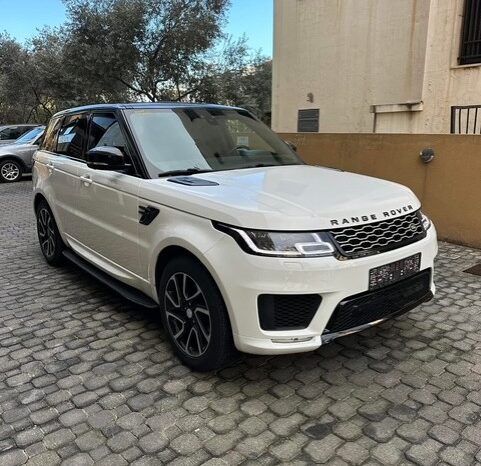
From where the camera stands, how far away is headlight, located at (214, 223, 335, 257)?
8.63 ft

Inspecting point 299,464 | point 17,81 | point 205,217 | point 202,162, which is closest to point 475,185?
point 202,162

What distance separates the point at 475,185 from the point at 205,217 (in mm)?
4302

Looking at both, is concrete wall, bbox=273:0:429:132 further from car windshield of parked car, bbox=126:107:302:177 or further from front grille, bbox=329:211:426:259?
front grille, bbox=329:211:426:259

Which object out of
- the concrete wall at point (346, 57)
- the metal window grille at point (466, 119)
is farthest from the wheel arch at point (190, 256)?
the concrete wall at point (346, 57)

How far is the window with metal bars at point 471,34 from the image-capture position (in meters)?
8.08

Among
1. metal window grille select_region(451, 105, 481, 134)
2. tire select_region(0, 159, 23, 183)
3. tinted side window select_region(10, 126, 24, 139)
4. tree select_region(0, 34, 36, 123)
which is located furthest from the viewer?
tree select_region(0, 34, 36, 123)

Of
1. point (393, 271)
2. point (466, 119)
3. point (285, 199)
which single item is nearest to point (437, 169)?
point (466, 119)

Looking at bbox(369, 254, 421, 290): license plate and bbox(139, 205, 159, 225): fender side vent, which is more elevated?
bbox(139, 205, 159, 225): fender side vent

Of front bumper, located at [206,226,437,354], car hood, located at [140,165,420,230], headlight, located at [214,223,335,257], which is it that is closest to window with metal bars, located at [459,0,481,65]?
car hood, located at [140,165,420,230]

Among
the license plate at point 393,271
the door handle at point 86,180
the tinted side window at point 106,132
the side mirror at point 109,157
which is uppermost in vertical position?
the tinted side window at point 106,132

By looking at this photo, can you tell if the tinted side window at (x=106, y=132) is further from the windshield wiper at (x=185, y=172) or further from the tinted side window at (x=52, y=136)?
the tinted side window at (x=52, y=136)

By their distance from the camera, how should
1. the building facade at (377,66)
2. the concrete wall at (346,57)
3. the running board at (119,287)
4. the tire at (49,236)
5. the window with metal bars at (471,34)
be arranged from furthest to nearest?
the concrete wall at (346,57)
the building facade at (377,66)
the window with metal bars at (471,34)
the tire at (49,236)
the running board at (119,287)

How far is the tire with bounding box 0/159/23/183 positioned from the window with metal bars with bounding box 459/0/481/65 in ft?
38.3

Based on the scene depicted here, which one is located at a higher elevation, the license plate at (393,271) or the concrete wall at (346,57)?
the concrete wall at (346,57)
